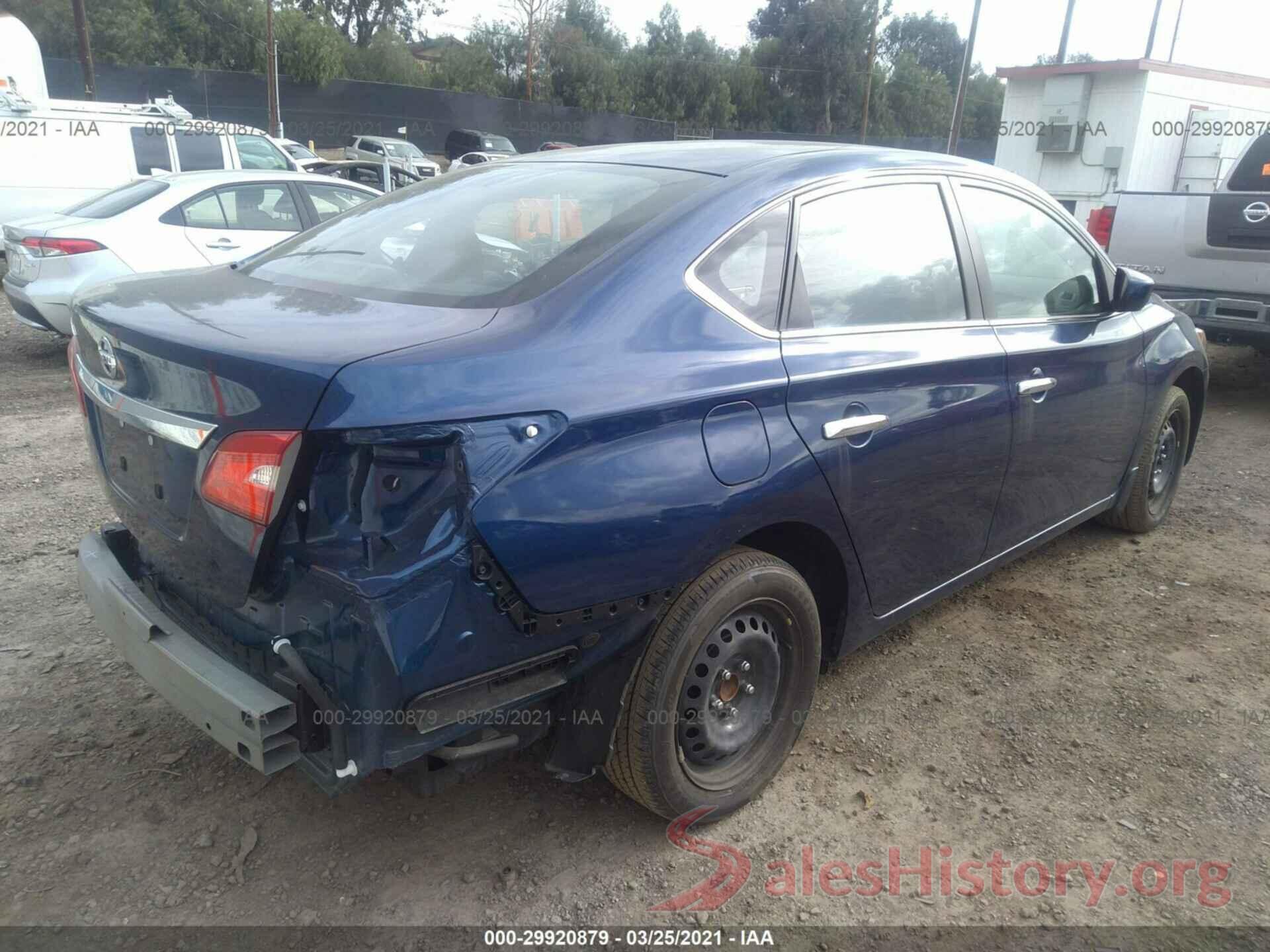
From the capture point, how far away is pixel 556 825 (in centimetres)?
255

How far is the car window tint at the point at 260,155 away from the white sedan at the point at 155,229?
3398 millimetres

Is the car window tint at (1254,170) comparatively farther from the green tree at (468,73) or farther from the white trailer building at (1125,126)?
the green tree at (468,73)

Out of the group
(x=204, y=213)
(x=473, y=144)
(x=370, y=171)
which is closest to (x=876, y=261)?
(x=204, y=213)

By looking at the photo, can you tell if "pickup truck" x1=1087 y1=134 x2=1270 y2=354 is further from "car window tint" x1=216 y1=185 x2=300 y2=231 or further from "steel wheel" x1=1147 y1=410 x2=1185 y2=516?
"car window tint" x1=216 y1=185 x2=300 y2=231

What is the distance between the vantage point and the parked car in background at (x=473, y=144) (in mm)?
32188

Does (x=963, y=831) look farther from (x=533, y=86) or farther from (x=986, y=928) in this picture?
(x=533, y=86)

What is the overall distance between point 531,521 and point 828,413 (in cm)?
95

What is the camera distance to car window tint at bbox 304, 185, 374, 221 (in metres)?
7.89

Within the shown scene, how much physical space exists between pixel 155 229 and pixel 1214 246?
7776mm

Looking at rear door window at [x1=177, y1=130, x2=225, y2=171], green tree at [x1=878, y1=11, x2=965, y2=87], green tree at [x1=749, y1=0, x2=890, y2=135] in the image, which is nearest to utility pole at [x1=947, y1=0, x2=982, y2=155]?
rear door window at [x1=177, y1=130, x2=225, y2=171]

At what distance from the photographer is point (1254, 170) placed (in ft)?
23.8

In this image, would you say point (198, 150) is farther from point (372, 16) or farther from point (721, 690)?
point (372, 16)

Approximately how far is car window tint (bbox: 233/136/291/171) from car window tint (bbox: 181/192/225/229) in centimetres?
380

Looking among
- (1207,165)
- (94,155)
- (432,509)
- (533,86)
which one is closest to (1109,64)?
(1207,165)
